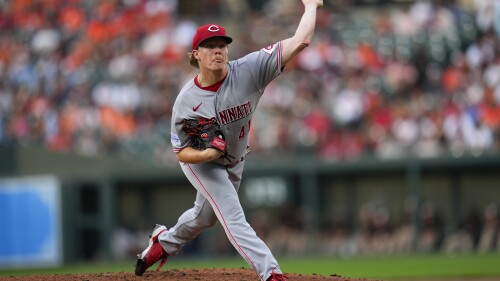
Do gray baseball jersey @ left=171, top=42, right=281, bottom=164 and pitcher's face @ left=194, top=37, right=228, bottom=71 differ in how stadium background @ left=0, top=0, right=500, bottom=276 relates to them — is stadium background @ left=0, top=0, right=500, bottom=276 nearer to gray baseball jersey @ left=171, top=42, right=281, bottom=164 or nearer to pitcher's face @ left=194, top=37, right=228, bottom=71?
gray baseball jersey @ left=171, top=42, right=281, bottom=164

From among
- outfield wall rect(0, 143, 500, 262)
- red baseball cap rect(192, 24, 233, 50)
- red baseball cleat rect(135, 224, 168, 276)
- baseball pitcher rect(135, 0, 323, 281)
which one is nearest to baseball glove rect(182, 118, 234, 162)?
baseball pitcher rect(135, 0, 323, 281)

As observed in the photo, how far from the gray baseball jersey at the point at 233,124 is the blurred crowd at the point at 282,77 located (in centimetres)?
810

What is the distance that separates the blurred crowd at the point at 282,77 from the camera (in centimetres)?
1431

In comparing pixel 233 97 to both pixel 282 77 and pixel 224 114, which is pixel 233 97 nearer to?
pixel 224 114

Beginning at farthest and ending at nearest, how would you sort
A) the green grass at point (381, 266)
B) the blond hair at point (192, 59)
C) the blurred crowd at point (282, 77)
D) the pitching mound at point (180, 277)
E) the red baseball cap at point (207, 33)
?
1. the blurred crowd at point (282, 77)
2. the green grass at point (381, 266)
3. the pitching mound at point (180, 277)
4. the blond hair at point (192, 59)
5. the red baseball cap at point (207, 33)

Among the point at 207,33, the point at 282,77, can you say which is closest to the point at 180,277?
the point at 207,33

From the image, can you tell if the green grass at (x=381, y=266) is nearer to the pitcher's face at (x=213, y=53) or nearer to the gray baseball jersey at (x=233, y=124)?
the gray baseball jersey at (x=233, y=124)

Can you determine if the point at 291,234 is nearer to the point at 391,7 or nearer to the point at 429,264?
the point at 429,264

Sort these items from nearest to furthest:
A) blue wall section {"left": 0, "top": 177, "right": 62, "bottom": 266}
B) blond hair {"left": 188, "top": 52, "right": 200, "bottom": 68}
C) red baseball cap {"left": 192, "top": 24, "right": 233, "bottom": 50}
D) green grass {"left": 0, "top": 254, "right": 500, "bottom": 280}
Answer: red baseball cap {"left": 192, "top": 24, "right": 233, "bottom": 50}
blond hair {"left": 188, "top": 52, "right": 200, "bottom": 68}
green grass {"left": 0, "top": 254, "right": 500, "bottom": 280}
blue wall section {"left": 0, "top": 177, "right": 62, "bottom": 266}

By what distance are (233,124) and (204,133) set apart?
248 mm

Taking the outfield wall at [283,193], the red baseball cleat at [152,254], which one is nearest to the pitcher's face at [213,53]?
the red baseball cleat at [152,254]

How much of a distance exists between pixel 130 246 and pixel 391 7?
251 inches

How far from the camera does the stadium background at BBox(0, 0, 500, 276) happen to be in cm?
1434

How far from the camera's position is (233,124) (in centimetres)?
636
